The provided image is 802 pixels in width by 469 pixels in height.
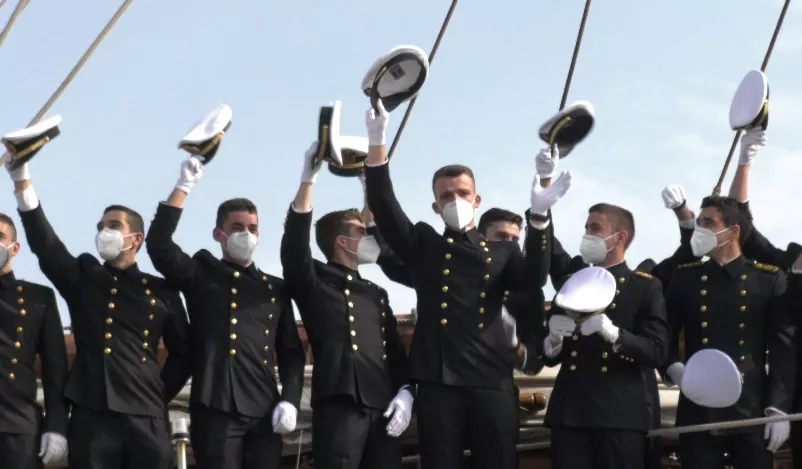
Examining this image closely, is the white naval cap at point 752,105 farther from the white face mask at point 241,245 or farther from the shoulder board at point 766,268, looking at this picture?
the white face mask at point 241,245

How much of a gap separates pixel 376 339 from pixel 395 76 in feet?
3.85

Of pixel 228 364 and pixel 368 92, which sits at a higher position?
pixel 368 92

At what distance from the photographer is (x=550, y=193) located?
7188mm

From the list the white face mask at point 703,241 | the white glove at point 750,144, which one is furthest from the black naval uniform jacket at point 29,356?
the white glove at point 750,144

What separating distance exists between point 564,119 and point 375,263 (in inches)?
47.7

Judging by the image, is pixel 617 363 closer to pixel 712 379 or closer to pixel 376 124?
pixel 712 379

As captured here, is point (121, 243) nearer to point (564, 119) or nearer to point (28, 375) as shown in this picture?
point (28, 375)

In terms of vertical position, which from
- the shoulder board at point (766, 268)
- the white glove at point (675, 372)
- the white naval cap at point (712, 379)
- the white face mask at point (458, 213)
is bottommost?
the white naval cap at point (712, 379)

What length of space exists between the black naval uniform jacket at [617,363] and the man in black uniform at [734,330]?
0.65ft

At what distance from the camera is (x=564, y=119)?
7281 mm

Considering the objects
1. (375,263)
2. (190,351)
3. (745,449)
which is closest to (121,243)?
(190,351)

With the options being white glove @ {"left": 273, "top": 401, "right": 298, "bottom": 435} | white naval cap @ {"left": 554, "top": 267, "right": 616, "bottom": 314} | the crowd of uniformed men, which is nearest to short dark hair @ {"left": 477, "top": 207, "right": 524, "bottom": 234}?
the crowd of uniformed men

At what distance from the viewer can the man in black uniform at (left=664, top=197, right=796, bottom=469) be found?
7344 millimetres

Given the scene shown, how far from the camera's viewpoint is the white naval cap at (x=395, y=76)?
284 inches
